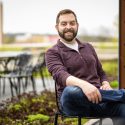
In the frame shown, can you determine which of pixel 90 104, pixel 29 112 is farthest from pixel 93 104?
pixel 29 112

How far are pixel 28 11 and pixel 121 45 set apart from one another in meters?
8.17

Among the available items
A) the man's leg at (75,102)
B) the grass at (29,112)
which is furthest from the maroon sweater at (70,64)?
the grass at (29,112)

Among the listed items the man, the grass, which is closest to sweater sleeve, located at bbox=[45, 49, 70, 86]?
the man

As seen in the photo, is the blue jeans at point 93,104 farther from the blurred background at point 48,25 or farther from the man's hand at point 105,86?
the blurred background at point 48,25

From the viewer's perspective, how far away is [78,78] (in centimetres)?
337

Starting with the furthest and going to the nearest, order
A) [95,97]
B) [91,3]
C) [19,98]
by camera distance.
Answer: [91,3] < [19,98] < [95,97]

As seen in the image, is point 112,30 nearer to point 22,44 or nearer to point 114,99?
point 22,44

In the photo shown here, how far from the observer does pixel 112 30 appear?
13.4m

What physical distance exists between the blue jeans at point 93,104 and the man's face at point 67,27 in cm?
56

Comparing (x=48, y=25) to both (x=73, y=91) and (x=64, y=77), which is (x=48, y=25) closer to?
(x=64, y=77)

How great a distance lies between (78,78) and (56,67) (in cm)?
20

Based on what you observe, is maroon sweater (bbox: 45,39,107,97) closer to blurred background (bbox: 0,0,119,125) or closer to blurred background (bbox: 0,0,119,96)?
blurred background (bbox: 0,0,119,125)

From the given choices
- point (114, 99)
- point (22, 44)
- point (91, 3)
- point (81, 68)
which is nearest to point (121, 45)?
point (81, 68)

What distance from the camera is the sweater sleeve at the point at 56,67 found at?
10.6 ft
